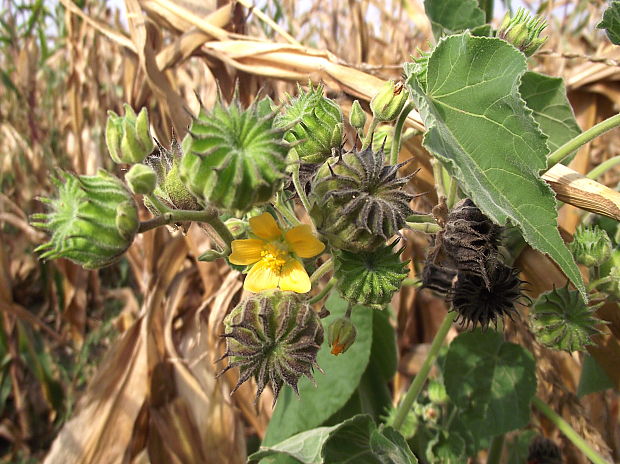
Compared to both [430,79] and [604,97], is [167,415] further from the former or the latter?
[604,97]

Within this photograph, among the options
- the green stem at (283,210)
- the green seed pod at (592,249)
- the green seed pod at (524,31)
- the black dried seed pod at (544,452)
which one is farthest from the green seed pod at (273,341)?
the black dried seed pod at (544,452)

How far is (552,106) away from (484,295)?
1.72ft

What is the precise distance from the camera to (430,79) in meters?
0.81

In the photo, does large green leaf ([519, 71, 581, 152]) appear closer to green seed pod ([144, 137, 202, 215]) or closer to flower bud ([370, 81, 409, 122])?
flower bud ([370, 81, 409, 122])

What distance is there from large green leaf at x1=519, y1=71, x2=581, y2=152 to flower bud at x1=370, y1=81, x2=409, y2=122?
1.27 ft

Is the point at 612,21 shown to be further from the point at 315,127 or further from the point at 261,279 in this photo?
the point at 261,279

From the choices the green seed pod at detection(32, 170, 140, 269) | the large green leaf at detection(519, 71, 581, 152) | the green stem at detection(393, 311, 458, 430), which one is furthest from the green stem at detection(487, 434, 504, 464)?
the green seed pod at detection(32, 170, 140, 269)

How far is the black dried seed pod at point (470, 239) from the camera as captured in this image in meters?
0.81

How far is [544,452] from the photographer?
Answer: 1.48 m

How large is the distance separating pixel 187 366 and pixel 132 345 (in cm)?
18

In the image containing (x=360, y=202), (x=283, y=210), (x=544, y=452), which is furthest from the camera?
(x=544, y=452)

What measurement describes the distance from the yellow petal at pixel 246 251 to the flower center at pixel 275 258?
14 millimetres

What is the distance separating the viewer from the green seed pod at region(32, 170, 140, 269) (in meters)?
0.65

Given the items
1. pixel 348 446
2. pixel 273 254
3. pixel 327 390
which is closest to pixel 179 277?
pixel 327 390
